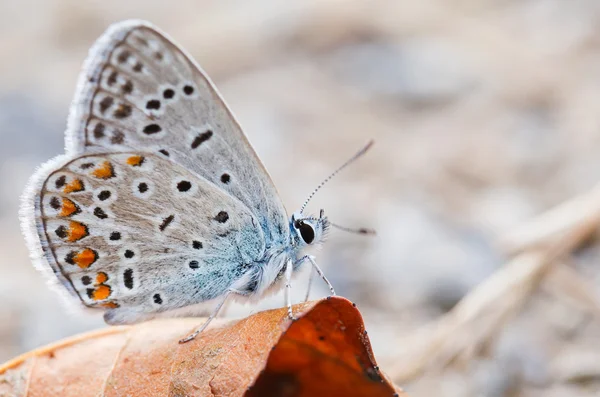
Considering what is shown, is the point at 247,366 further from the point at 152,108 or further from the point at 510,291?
the point at 510,291

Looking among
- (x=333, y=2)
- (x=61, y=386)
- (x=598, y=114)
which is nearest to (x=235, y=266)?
(x=61, y=386)

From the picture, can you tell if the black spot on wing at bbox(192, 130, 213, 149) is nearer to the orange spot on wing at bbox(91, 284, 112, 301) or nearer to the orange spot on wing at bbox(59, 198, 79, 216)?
the orange spot on wing at bbox(59, 198, 79, 216)

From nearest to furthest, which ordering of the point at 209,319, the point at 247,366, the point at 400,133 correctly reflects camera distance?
the point at 247,366, the point at 209,319, the point at 400,133

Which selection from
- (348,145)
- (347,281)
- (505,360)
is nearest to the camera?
(505,360)

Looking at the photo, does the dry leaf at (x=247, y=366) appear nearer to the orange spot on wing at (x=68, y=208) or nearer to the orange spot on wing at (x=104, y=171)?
the orange spot on wing at (x=68, y=208)

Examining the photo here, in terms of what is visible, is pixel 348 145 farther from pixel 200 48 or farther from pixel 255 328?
pixel 255 328

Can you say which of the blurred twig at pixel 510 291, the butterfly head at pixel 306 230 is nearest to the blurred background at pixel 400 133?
the blurred twig at pixel 510 291

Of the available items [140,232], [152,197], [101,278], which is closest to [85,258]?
[101,278]
